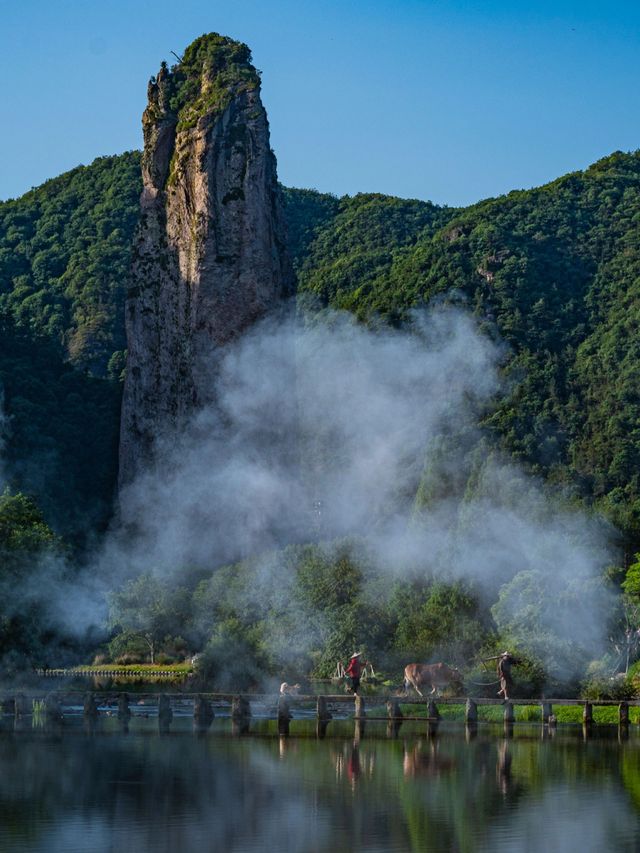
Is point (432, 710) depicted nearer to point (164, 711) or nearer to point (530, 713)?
point (530, 713)

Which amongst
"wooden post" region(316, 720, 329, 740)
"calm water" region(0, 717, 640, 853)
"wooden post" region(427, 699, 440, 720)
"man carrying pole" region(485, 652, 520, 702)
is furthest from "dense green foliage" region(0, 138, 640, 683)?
"calm water" region(0, 717, 640, 853)

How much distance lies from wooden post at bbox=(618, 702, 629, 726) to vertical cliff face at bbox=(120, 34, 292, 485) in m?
42.7

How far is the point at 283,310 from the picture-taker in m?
81.8

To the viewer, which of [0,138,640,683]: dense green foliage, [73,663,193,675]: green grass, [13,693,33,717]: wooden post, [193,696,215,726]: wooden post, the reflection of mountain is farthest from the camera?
[73,663,193,675]: green grass

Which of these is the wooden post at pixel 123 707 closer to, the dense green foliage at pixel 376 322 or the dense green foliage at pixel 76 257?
the dense green foliage at pixel 376 322

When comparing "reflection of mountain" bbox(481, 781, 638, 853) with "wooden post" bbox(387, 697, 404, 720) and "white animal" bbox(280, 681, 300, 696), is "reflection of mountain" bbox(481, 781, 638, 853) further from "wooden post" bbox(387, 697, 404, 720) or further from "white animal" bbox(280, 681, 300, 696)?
"white animal" bbox(280, 681, 300, 696)

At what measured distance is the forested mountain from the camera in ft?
247

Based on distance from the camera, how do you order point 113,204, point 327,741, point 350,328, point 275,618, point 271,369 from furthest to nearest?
point 113,204 < point 350,328 < point 271,369 < point 275,618 < point 327,741

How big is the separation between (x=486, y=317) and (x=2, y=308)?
97.7 feet

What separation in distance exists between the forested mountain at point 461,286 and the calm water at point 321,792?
25719mm

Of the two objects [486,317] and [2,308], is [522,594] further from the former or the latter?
[2,308]

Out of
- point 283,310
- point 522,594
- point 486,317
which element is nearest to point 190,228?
point 283,310

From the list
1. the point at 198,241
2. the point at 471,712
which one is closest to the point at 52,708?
the point at 471,712

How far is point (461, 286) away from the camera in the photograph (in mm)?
88125
